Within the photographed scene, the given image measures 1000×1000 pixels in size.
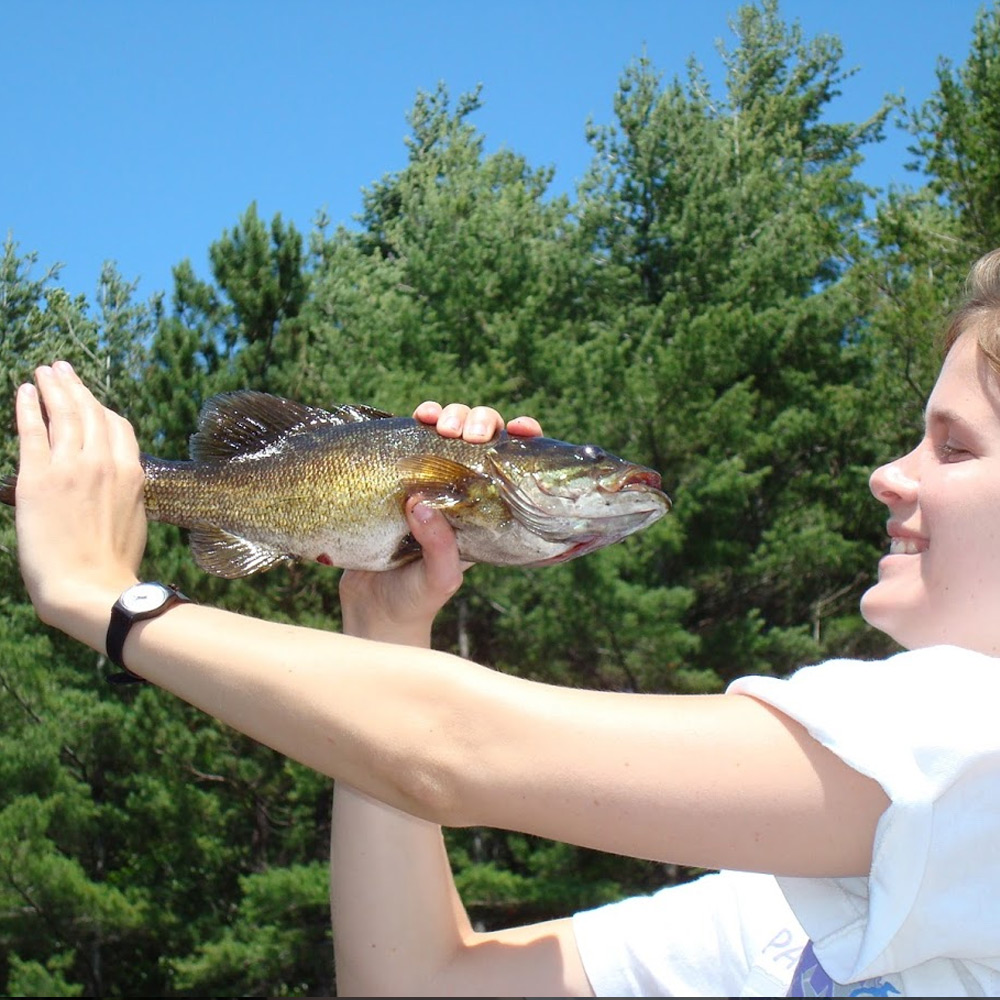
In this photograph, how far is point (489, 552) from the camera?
199cm

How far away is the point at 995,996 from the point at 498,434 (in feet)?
3.82

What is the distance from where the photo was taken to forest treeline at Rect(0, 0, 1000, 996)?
11.8 m

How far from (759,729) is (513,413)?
1254 cm

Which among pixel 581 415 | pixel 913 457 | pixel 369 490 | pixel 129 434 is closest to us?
pixel 913 457

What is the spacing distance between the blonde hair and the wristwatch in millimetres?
1057

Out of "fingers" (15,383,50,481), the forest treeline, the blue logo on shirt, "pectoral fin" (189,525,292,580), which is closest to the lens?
the blue logo on shirt

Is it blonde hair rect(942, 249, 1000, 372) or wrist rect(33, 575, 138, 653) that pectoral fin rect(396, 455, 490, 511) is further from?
blonde hair rect(942, 249, 1000, 372)

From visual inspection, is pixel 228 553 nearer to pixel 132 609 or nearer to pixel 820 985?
pixel 132 609

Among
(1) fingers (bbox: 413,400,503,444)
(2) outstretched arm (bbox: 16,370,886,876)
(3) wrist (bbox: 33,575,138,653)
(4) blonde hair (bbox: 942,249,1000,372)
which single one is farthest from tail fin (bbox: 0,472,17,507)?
(4) blonde hair (bbox: 942,249,1000,372)

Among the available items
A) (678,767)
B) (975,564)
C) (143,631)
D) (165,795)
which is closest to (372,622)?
(143,631)

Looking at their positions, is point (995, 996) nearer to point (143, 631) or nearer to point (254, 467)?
point (143, 631)

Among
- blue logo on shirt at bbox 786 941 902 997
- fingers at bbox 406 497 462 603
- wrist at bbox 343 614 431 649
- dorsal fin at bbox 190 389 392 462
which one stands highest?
dorsal fin at bbox 190 389 392 462

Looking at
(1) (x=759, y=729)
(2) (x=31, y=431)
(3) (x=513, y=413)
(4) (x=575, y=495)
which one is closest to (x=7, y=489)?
(2) (x=31, y=431)

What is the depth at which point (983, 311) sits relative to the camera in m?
1.62
